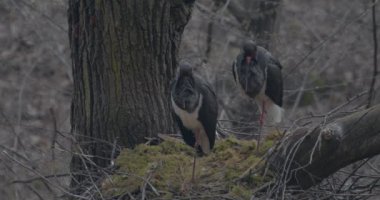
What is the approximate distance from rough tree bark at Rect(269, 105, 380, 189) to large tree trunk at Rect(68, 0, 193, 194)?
1.32 m

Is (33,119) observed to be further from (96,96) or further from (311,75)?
(96,96)

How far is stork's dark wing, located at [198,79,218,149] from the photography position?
7305mm

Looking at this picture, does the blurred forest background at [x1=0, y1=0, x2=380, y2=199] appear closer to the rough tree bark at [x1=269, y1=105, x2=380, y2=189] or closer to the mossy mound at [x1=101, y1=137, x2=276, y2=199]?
the mossy mound at [x1=101, y1=137, x2=276, y2=199]

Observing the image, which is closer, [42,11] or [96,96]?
[96,96]

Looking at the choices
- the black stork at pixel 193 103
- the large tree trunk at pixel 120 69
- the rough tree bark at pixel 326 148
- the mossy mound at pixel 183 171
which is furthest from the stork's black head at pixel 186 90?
the rough tree bark at pixel 326 148

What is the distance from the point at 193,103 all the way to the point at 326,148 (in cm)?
110

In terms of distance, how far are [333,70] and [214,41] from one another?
3052 millimetres

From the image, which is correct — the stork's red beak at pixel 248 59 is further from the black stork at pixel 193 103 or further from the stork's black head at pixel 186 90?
the stork's black head at pixel 186 90

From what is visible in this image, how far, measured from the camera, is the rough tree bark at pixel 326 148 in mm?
6492

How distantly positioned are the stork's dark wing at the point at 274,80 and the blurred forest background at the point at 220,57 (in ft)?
4.64

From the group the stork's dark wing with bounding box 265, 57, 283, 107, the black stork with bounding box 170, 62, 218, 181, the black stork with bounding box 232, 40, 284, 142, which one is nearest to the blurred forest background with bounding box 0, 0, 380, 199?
the stork's dark wing with bounding box 265, 57, 283, 107

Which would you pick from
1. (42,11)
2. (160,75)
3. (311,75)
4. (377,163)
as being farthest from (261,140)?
(311,75)

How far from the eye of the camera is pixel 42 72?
1490 centimetres

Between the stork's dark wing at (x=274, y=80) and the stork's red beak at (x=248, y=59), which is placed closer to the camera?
the stork's red beak at (x=248, y=59)
